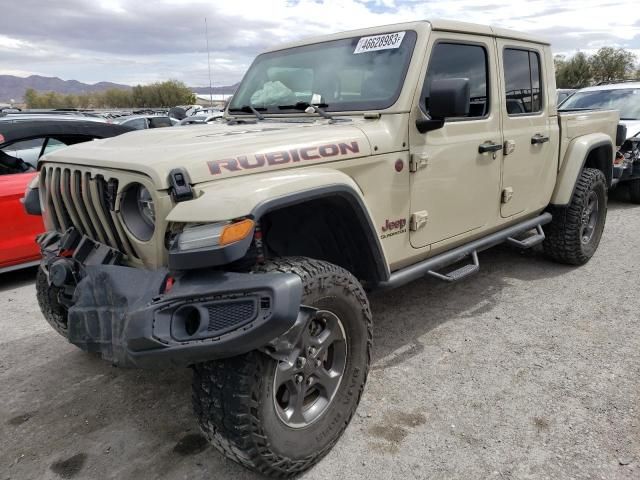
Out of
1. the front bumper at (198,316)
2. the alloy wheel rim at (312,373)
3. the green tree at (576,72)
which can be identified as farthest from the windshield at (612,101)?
the green tree at (576,72)

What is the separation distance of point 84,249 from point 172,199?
77 cm

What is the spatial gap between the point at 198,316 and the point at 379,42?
6.89 ft

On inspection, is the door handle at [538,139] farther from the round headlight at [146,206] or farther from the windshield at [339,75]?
the round headlight at [146,206]

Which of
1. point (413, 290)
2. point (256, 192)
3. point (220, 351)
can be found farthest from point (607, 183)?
point (220, 351)

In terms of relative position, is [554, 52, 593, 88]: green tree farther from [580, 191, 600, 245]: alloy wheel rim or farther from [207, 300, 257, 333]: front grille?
[207, 300, 257, 333]: front grille

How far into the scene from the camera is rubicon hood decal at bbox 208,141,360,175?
2.27 meters

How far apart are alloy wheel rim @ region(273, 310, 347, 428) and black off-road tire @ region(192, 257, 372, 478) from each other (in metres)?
0.04

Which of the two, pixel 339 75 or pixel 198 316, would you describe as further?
pixel 339 75

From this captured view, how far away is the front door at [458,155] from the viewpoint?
3.12 metres

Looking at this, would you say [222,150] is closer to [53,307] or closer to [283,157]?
[283,157]

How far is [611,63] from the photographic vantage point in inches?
1881

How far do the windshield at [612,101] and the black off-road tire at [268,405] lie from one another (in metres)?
7.70

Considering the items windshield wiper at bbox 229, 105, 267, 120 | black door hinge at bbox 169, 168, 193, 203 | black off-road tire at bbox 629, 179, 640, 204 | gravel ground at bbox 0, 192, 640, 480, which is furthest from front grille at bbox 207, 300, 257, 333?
black off-road tire at bbox 629, 179, 640, 204

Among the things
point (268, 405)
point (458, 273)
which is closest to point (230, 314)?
point (268, 405)
